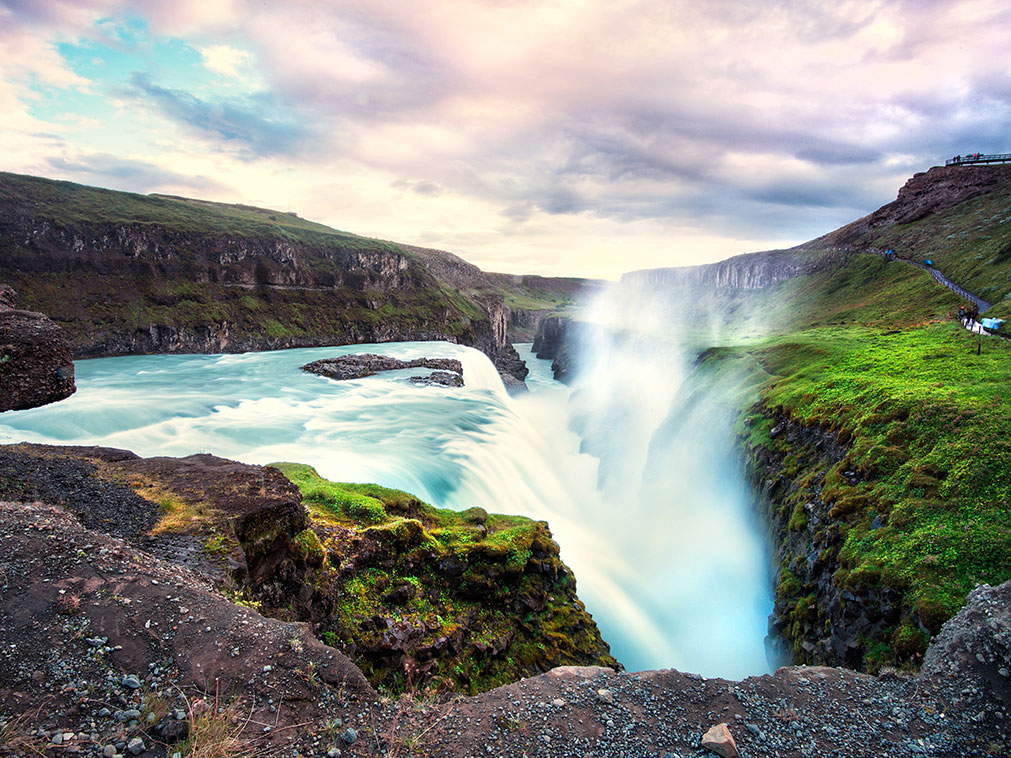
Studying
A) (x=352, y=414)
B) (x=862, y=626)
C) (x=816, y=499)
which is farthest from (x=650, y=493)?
(x=352, y=414)

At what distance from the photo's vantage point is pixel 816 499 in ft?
55.3

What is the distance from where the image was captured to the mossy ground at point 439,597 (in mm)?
11297

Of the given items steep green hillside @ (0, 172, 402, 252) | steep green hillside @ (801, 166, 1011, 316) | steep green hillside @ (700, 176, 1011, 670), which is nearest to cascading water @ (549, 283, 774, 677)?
steep green hillside @ (700, 176, 1011, 670)

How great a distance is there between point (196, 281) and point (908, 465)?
3998 inches

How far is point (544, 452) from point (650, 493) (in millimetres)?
11056

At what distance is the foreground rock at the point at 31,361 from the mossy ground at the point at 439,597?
8.32 metres

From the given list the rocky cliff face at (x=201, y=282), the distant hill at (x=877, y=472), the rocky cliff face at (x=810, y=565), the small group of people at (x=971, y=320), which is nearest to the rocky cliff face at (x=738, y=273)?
the distant hill at (x=877, y=472)

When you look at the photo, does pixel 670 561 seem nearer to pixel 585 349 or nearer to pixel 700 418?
pixel 700 418

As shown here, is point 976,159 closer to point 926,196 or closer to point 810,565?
point 926,196

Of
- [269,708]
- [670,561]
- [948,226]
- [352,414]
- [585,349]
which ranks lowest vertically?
[670,561]

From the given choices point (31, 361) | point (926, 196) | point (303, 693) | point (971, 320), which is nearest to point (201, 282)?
point (31, 361)

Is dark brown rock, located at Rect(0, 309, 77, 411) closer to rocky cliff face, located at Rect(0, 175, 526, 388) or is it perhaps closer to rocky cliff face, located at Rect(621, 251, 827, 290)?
rocky cliff face, located at Rect(0, 175, 526, 388)

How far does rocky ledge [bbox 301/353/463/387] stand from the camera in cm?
5531

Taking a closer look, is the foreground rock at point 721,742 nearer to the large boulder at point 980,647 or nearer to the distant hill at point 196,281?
the large boulder at point 980,647
